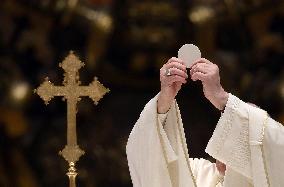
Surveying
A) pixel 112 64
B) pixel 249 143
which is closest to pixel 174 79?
pixel 249 143

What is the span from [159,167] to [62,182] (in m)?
6.15

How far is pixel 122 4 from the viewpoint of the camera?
9.10 m

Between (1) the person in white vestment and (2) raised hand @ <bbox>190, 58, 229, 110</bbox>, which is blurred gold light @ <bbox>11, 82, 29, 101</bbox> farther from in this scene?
(2) raised hand @ <bbox>190, 58, 229, 110</bbox>

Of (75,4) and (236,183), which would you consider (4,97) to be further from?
(236,183)

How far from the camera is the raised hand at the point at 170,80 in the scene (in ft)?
10.2

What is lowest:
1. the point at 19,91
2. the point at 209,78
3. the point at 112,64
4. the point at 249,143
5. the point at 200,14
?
the point at 249,143

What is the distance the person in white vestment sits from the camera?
3102 millimetres

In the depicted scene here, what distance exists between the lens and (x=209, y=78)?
3072 millimetres

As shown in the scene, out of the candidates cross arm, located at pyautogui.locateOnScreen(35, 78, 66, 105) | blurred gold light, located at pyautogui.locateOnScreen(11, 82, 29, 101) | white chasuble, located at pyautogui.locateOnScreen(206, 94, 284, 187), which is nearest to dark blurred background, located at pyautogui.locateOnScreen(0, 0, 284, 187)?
blurred gold light, located at pyautogui.locateOnScreen(11, 82, 29, 101)

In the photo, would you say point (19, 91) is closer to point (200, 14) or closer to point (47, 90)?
point (200, 14)

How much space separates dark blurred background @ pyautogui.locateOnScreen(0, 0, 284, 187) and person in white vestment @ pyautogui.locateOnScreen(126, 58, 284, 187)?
5607 millimetres

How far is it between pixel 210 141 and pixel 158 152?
9.0 inches

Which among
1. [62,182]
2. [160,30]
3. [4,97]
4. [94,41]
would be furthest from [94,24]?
[62,182]

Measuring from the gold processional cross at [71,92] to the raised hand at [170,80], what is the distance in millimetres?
497
